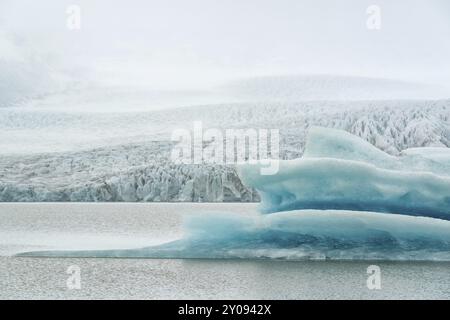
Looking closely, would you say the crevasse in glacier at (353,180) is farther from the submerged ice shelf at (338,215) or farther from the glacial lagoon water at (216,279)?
the glacial lagoon water at (216,279)

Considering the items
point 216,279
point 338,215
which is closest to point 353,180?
point 338,215

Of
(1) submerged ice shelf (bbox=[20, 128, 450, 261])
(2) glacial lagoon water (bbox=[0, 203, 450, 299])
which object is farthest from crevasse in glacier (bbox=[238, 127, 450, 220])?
(2) glacial lagoon water (bbox=[0, 203, 450, 299])

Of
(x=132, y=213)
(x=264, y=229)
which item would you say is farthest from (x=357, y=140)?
(x=132, y=213)

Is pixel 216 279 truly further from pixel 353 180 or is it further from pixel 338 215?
pixel 353 180

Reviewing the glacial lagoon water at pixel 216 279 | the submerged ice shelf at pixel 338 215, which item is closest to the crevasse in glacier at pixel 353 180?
the submerged ice shelf at pixel 338 215
